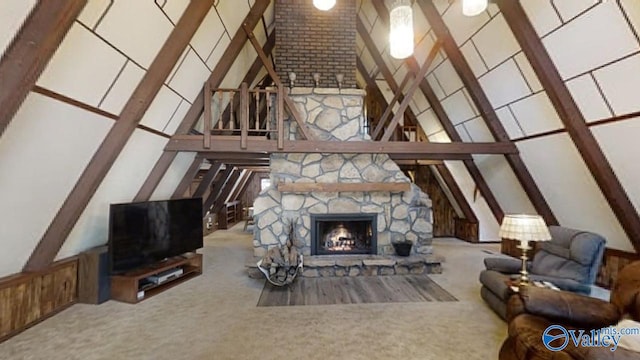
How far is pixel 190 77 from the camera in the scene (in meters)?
4.59

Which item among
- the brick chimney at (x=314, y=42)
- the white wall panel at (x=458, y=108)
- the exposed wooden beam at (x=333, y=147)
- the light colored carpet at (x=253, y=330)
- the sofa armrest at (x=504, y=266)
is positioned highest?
the brick chimney at (x=314, y=42)

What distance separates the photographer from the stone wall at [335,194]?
18.6ft

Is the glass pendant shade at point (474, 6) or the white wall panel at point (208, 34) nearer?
the glass pendant shade at point (474, 6)

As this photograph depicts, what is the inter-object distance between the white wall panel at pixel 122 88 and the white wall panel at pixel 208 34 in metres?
1.02

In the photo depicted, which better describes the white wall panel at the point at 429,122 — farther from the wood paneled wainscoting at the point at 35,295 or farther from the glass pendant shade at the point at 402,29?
the wood paneled wainscoting at the point at 35,295

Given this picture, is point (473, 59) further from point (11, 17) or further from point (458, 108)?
point (11, 17)

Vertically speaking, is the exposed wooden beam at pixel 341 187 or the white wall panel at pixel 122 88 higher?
the white wall panel at pixel 122 88

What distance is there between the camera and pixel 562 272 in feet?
11.8

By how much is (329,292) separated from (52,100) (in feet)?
11.8

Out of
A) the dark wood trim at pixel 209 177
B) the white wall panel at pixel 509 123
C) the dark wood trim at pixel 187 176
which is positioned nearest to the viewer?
the white wall panel at pixel 509 123

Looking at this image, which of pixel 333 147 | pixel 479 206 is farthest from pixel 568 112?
pixel 479 206

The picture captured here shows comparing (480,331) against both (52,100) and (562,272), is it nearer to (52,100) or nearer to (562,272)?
(562,272)

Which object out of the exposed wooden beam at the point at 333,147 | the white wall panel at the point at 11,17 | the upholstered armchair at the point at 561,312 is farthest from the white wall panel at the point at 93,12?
the upholstered armchair at the point at 561,312

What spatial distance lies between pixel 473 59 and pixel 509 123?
44.2 inches
